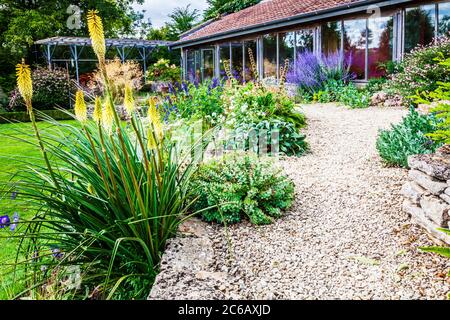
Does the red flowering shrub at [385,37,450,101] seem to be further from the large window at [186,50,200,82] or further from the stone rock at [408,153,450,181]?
the large window at [186,50,200,82]

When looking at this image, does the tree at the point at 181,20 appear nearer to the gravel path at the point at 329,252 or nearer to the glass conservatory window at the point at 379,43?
the glass conservatory window at the point at 379,43

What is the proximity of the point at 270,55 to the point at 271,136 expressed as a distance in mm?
11272

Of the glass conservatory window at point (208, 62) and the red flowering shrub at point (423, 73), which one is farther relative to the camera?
the glass conservatory window at point (208, 62)

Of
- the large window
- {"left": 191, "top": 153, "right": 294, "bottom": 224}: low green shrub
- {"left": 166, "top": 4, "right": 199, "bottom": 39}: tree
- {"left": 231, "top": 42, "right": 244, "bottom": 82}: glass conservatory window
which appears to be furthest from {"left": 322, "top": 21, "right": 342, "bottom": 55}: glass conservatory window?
{"left": 166, "top": 4, "right": 199, "bottom": 39}: tree

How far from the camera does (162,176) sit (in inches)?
106

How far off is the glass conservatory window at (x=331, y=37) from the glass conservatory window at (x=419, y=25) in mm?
2244

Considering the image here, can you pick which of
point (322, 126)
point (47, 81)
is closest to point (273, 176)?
point (322, 126)

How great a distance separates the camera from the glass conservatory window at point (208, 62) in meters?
21.4

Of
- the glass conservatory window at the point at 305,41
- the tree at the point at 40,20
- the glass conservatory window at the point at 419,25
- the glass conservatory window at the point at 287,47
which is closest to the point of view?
the glass conservatory window at the point at 419,25

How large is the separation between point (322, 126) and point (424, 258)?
4.10m

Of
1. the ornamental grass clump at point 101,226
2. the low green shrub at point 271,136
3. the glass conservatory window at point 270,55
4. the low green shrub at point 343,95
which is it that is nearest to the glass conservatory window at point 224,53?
the glass conservatory window at point 270,55

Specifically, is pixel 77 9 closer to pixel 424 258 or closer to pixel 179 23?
pixel 179 23

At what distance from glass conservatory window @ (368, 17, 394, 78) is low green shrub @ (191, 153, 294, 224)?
8611 millimetres

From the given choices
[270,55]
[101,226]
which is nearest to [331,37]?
[270,55]
